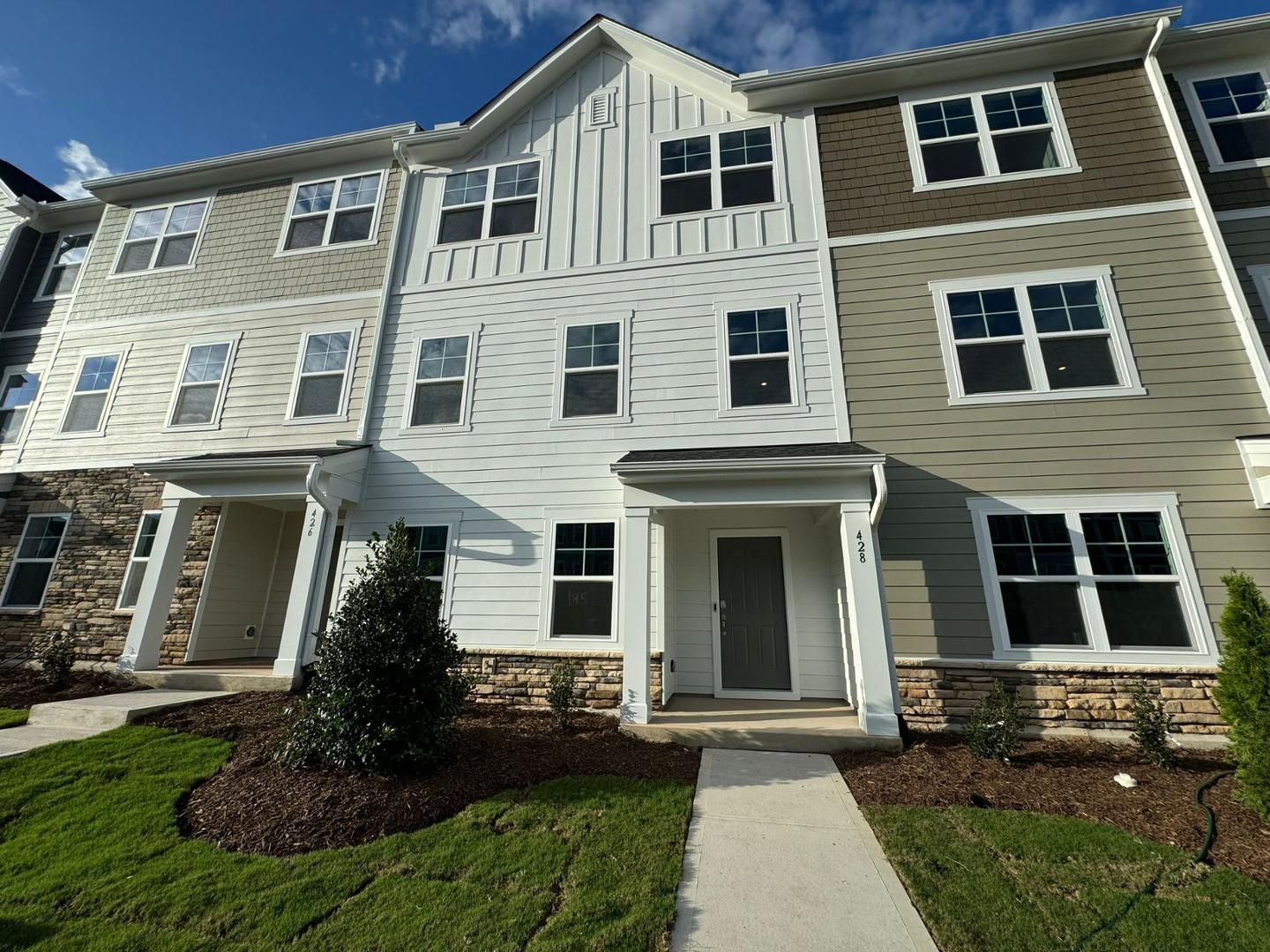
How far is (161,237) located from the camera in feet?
36.1

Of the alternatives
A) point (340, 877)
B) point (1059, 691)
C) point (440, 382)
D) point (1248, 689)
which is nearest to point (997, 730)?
point (1059, 691)

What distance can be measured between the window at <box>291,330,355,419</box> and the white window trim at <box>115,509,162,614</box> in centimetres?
277

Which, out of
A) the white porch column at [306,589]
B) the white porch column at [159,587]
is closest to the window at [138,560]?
the white porch column at [159,587]

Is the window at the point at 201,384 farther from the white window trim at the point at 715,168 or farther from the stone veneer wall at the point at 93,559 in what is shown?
the white window trim at the point at 715,168

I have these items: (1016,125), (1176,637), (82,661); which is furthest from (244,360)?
(1176,637)

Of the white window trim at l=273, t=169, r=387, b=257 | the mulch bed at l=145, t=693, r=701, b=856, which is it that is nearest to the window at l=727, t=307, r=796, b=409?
the mulch bed at l=145, t=693, r=701, b=856

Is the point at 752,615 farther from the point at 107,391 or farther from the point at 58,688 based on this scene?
the point at 107,391

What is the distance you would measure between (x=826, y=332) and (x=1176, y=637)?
17.5ft

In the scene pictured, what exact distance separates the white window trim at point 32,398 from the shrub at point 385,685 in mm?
10306

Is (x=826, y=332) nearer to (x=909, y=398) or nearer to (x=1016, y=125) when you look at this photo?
(x=909, y=398)

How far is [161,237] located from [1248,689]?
1717 centimetres

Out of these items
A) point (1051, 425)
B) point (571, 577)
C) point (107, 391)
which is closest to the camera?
point (1051, 425)

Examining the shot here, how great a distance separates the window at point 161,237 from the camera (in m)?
10.8

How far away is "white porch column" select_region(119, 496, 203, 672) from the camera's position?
752 cm
